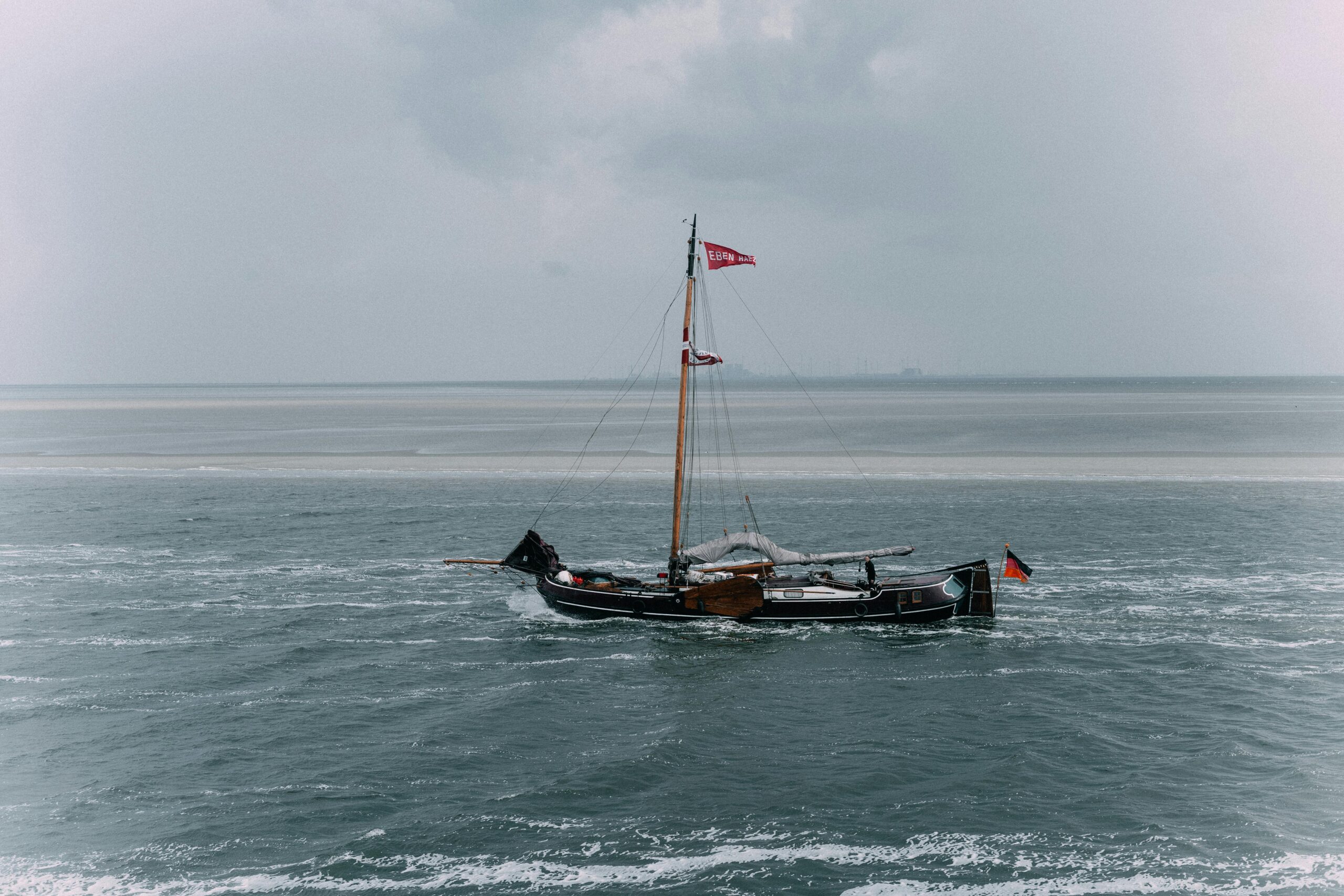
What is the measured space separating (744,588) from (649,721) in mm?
13603

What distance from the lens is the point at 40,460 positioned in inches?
4734

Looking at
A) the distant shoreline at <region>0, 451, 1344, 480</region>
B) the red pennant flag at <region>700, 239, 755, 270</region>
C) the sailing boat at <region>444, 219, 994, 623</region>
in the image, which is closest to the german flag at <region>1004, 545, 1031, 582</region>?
the sailing boat at <region>444, 219, 994, 623</region>

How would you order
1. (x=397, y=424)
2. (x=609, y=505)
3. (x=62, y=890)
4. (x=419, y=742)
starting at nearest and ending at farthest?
A: 1. (x=62, y=890)
2. (x=419, y=742)
3. (x=609, y=505)
4. (x=397, y=424)

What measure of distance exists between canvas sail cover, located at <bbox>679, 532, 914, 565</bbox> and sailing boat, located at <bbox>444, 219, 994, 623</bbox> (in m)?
0.05

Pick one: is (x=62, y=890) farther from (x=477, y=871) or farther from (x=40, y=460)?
(x=40, y=460)

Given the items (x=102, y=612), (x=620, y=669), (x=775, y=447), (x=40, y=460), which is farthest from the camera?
(x=775, y=447)

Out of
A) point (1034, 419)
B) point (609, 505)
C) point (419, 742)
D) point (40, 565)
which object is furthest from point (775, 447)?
point (419, 742)

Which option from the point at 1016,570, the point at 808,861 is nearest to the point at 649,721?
the point at 808,861

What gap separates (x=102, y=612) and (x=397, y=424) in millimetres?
147094

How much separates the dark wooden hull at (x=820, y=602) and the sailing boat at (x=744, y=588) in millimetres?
37

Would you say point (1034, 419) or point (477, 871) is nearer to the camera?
point (477, 871)

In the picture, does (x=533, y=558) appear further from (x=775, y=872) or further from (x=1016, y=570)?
(x=775, y=872)

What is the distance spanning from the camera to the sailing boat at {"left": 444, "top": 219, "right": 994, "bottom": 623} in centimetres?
4578

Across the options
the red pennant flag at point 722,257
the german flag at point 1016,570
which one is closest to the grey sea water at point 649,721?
the german flag at point 1016,570
